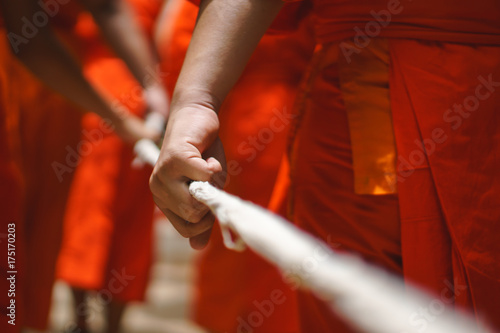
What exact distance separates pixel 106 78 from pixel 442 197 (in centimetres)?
131

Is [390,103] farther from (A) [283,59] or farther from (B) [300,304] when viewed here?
(A) [283,59]

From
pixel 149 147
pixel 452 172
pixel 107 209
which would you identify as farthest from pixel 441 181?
pixel 107 209

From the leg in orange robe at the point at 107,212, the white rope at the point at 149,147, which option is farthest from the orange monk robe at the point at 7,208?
the leg in orange robe at the point at 107,212

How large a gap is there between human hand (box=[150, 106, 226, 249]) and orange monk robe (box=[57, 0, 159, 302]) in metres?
1.02

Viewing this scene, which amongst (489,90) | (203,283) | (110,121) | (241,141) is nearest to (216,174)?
(489,90)

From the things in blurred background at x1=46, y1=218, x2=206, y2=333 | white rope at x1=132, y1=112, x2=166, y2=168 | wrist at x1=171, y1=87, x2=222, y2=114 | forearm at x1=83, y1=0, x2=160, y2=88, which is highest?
forearm at x1=83, y1=0, x2=160, y2=88

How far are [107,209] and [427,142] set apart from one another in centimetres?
121

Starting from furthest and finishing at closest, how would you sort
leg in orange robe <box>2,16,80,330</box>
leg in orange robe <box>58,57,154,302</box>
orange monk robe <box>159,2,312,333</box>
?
leg in orange robe <box>58,57,154,302</box>, leg in orange robe <box>2,16,80,330</box>, orange monk robe <box>159,2,312,333</box>

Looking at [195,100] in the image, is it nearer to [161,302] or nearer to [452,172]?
[452,172]

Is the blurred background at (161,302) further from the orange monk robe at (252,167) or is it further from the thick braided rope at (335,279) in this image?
the thick braided rope at (335,279)

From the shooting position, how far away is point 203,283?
1492 millimetres

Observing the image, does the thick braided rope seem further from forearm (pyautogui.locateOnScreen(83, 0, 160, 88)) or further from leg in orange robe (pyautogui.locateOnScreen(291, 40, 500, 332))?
forearm (pyautogui.locateOnScreen(83, 0, 160, 88))

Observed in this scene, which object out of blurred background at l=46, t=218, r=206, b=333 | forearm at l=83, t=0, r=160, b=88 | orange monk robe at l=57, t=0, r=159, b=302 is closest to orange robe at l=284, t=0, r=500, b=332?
forearm at l=83, t=0, r=160, b=88

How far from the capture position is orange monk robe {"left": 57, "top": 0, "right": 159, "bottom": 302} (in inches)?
62.1
